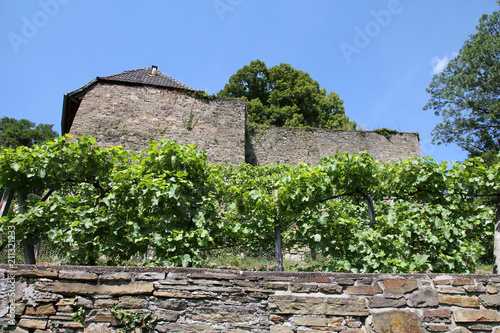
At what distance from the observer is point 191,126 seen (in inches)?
437

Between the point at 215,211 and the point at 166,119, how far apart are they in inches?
287

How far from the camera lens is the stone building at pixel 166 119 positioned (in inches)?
415

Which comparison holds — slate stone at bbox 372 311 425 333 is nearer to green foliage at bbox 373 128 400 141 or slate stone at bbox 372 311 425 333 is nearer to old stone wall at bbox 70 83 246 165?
old stone wall at bbox 70 83 246 165

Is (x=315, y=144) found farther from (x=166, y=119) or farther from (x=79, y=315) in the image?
(x=79, y=315)

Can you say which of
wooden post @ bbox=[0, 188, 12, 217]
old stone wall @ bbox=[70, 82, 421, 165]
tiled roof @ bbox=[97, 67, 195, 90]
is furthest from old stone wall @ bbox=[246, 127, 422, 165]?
wooden post @ bbox=[0, 188, 12, 217]

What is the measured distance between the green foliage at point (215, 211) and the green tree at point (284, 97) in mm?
14784

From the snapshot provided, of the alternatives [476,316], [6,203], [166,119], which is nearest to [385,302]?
[476,316]

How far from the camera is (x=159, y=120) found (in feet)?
36.0

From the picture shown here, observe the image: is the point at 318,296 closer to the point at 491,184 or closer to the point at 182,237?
the point at 182,237

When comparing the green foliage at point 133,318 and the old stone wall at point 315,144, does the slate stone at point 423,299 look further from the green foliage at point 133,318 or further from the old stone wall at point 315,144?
the old stone wall at point 315,144

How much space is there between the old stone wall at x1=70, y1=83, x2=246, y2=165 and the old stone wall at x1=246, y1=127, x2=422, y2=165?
1.54 m

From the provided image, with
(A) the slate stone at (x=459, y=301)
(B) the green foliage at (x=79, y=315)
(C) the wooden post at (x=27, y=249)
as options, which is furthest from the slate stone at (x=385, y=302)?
(C) the wooden post at (x=27, y=249)

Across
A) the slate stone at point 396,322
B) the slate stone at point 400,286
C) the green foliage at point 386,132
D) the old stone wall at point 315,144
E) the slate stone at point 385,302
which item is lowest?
the slate stone at point 396,322

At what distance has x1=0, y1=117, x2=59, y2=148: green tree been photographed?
2439 centimetres
